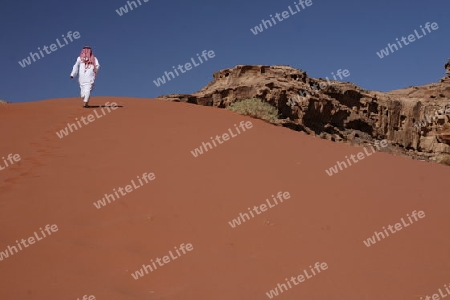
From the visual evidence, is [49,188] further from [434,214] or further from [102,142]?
[434,214]

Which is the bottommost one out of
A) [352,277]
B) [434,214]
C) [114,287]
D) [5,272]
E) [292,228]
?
[434,214]

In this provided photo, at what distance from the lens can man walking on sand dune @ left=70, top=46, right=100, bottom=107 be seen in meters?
10.9

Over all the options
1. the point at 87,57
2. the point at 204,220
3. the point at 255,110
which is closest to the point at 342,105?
the point at 255,110

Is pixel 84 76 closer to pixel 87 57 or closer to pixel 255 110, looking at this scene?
pixel 87 57

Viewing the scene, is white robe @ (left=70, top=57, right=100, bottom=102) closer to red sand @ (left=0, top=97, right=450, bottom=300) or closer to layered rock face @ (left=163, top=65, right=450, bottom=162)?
red sand @ (left=0, top=97, right=450, bottom=300)

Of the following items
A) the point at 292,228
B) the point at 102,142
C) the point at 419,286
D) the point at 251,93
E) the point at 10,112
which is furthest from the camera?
the point at 251,93

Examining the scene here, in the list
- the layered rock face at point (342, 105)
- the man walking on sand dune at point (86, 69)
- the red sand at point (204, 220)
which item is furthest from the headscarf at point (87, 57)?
the layered rock face at point (342, 105)

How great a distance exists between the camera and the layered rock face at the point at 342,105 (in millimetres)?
16234

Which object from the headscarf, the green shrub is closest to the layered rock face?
the green shrub

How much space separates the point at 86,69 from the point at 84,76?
0.25m

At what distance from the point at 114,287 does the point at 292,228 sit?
2074mm

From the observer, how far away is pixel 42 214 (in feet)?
13.6

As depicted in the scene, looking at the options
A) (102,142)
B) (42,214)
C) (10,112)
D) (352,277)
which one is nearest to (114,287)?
(42,214)

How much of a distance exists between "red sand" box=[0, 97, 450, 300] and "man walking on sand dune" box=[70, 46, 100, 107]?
3.07 m
